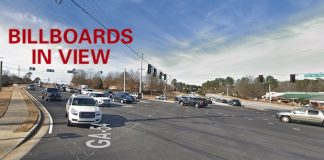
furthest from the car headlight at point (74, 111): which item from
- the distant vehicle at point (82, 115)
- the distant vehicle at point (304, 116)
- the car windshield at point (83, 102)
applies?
the distant vehicle at point (304, 116)

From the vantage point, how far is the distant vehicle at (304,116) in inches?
1006

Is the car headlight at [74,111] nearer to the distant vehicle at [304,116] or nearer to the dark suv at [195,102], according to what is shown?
the distant vehicle at [304,116]

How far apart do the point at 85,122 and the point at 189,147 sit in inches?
269

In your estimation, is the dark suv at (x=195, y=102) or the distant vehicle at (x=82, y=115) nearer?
the distant vehicle at (x=82, y=115)

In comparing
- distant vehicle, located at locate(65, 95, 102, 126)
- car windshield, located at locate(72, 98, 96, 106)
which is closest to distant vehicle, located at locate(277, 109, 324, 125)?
car windshield, located at locate(72, 98, 96, 106)

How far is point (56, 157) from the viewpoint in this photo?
9109 millimetres

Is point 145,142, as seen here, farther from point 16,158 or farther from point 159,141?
point 16,158

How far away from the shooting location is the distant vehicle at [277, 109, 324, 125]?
2555 centimetres

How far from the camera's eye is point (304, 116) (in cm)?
2627

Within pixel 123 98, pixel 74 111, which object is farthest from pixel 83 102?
pixel 123 98

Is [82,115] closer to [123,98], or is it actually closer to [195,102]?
[123,98]

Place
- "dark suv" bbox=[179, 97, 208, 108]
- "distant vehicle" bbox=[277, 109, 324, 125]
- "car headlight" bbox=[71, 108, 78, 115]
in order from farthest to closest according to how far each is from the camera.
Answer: "dark suv" bbox=[179, 97, 208, 108] < "distant vehicle" bbox=[277, 109, 324, 125] < "car headlight" bbox=[71, 108, 78, 115]

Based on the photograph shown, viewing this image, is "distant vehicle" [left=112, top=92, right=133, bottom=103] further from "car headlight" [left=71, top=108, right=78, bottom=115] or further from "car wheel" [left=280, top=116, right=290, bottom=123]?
"car headlight" [left=71, top=108, right=78, bottom=115]

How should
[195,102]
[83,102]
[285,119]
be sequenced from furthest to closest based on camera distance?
[195,102], [285,119], [83,102]
